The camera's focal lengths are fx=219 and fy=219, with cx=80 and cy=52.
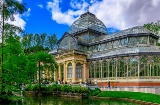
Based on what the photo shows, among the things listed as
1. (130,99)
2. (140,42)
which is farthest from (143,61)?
(130,99)

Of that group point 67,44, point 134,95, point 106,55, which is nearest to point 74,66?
point 106,55

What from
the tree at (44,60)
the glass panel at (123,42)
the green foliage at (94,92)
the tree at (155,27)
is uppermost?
the tree at (155,27)

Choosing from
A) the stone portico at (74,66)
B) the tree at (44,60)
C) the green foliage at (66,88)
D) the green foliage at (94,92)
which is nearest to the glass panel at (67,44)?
the stone portico at (74,66)

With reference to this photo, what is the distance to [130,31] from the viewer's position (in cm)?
4278

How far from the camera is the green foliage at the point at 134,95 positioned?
2359 centimetres

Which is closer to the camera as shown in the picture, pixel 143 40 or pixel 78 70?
pixel 143 40

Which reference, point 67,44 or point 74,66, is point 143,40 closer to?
point 74,66

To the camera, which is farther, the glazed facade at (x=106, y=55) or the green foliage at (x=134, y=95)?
the glazed facade at (x=106, y=55)

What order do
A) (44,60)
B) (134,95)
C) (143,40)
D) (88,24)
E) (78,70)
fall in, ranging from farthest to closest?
1. (88,24)
2. (78,70)
3. (143,40)
4. (44,60)
5. (134,95)

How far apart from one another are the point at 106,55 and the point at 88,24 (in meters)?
14.3

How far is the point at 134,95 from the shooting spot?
26547 millimetres

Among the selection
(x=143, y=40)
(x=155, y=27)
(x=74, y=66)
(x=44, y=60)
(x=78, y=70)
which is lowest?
(x=78, y=70)

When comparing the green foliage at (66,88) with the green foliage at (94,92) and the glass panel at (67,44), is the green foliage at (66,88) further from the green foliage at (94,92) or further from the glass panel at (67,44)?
the glass panel at (67,44)

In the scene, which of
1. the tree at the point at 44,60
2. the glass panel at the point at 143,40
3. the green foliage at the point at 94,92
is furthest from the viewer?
the glass panel at the point at 143,40
